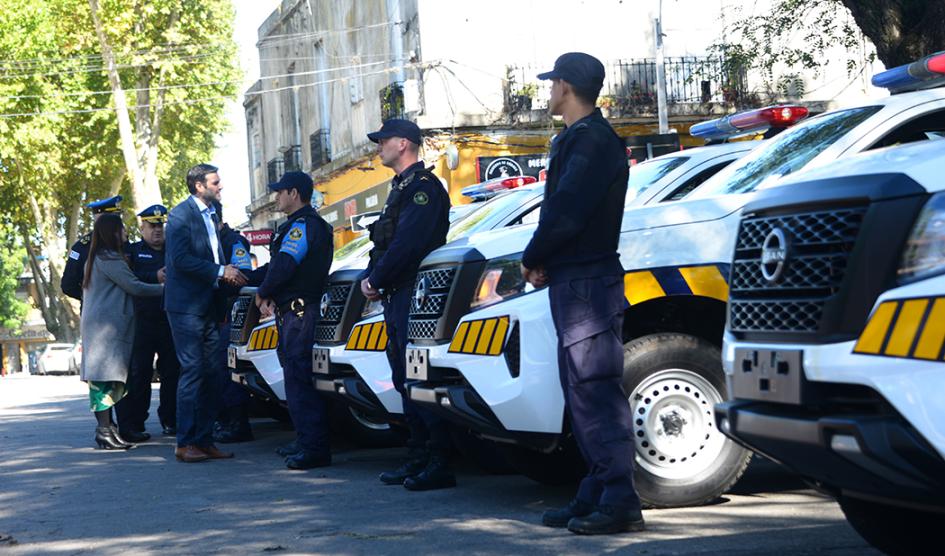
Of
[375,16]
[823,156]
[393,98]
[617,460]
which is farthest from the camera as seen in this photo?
[375,16]

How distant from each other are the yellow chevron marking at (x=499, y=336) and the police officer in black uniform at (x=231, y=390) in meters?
4.74

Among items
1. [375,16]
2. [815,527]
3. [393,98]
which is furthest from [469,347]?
[375,16]

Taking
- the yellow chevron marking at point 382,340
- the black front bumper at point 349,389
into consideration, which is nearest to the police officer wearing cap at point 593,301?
the yellow chevron marking at point 382,340

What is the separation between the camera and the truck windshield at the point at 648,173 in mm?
8242

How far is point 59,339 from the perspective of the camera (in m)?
59.6

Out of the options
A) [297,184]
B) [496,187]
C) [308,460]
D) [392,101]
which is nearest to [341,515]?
[308,460]

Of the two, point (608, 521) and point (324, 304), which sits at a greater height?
point (324, 304)

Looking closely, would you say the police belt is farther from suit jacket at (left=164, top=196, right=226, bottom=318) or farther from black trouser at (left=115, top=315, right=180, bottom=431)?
black trouser at (left=115, top=315, right=180, bottom=431)

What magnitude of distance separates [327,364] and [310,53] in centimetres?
2839

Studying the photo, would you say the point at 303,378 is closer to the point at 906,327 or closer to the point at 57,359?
the point at 906,327

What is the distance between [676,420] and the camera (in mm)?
6469

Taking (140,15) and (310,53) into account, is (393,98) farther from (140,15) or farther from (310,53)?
(140,15)

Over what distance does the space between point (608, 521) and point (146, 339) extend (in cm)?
688

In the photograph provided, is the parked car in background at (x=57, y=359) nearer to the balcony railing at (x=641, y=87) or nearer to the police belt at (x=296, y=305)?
the balcony railing at (x=641, y=87)
